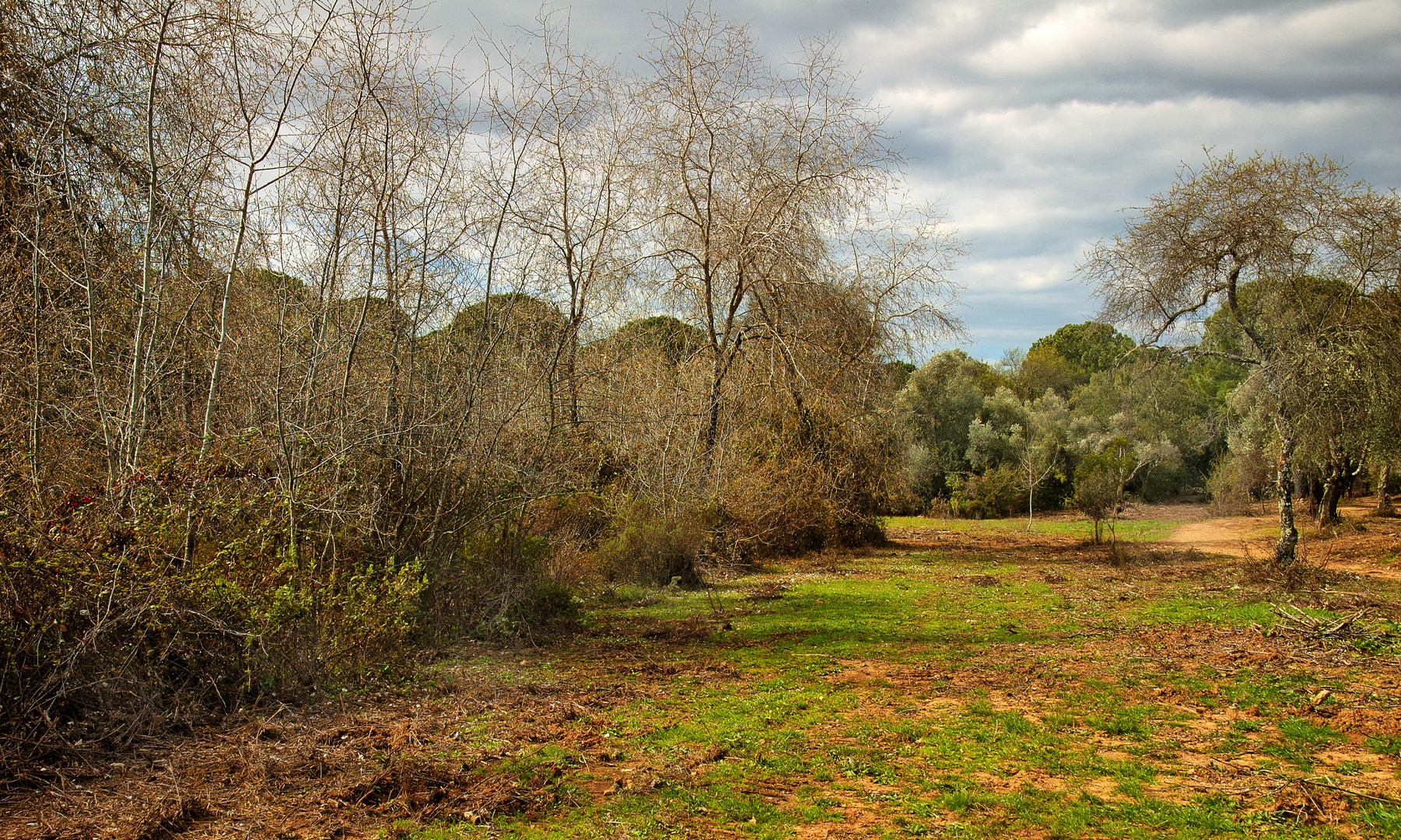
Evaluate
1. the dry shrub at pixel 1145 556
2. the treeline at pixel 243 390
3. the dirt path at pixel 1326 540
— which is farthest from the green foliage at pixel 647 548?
the dirt path at pixel 1326 540

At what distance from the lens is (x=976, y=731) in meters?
5.64

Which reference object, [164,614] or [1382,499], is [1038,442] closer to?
[1382,499]

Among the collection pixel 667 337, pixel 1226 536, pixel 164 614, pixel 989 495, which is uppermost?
pixel 667 337

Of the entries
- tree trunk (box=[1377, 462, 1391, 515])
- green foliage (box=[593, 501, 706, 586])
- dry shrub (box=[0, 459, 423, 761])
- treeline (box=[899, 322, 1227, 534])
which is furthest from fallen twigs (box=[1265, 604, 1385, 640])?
treeline (box=[899, 322, 1227, 534])

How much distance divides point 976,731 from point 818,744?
47.1 inches

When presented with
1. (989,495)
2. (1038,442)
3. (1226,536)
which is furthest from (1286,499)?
(1038,442)

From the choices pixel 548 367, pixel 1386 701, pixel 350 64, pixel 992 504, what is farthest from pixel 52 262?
pixel 992 504

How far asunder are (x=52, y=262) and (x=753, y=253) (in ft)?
36.1

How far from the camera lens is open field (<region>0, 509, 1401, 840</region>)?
13.4 feet

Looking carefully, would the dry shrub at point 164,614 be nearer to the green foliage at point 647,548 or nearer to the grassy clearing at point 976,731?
the grassy clearing at point 976,731

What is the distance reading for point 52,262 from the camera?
552 cm

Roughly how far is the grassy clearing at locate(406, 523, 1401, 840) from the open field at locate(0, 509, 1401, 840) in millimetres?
24

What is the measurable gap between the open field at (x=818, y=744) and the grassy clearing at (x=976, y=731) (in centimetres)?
2

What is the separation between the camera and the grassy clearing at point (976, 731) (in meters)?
4.21
